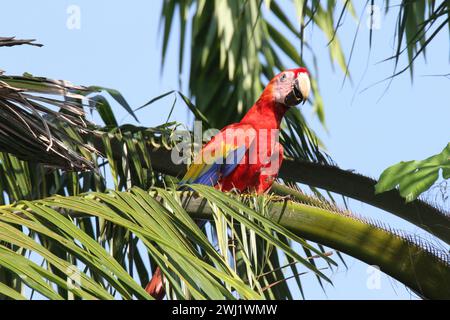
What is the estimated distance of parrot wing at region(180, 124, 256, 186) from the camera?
3373 mm

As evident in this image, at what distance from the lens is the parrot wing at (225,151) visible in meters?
3.37

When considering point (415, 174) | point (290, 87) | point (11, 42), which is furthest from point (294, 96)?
point (11, 42)

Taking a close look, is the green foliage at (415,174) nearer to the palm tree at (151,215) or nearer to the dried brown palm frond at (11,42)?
the palm tree at (151,215)

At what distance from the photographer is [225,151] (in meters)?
3.45

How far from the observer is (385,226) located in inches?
100

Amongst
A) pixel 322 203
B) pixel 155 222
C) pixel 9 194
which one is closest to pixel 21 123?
pixel 155 222

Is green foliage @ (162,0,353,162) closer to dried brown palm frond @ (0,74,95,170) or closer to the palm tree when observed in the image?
the palm tree

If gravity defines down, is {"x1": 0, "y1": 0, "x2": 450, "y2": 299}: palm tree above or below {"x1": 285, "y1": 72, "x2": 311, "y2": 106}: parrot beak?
below

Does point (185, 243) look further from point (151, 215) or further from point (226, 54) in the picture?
point (226, 54)

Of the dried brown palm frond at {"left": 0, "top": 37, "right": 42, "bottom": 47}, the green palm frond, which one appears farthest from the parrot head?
the dried brown palm frond at {"left": 0, "top": 37, "right": 42, "bottom": 47}

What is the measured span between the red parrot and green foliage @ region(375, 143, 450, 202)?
0.95m

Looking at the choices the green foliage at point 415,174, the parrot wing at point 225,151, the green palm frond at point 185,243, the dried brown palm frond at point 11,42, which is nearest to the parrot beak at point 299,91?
the parrot wing at point 225,151
